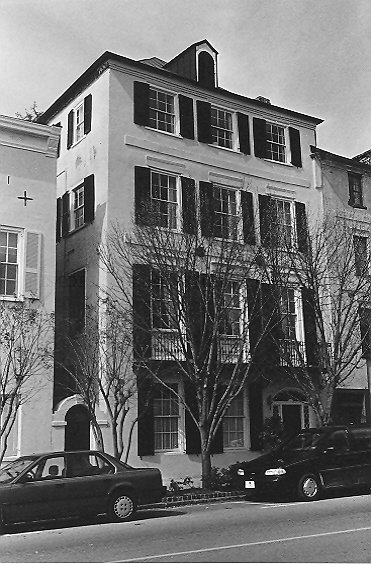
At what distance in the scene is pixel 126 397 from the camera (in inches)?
706

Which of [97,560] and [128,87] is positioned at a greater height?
[128,87]

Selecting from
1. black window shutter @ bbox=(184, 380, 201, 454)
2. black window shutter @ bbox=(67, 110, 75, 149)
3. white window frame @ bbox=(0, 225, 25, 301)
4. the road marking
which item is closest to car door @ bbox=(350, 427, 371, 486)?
black window shutter @ bbox=(184, 380, 201, 454)

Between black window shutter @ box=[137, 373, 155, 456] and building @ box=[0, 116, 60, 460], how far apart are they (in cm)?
258

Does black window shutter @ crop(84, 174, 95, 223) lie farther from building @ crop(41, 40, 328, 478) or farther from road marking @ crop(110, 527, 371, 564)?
road marking @ crop(110, 527, 371, 564)

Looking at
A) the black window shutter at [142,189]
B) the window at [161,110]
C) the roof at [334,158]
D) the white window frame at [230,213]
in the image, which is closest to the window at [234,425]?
the white window frame at [230,213]

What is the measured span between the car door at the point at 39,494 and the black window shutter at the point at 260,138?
552 inches

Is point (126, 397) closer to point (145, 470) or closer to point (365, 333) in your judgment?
point (145, 470)

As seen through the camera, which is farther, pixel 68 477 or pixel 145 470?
pixel 145 470

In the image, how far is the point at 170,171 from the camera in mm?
21484

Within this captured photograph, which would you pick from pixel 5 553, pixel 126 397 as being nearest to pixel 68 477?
pixel 5 553

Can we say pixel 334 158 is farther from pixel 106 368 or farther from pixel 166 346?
pixel 106 368

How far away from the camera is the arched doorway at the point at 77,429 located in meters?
18.7

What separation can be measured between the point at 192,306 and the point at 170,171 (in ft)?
17.2

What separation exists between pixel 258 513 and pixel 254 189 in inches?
484
